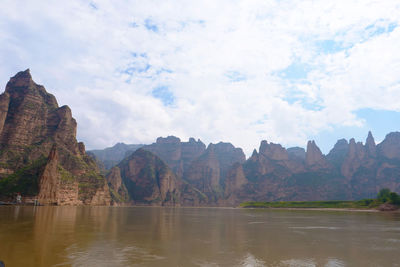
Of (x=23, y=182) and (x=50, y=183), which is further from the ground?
(x=23, y=182)

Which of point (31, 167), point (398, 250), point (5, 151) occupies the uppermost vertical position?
point (5, 151)

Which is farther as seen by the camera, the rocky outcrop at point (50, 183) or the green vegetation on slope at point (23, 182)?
the rocky outcrop at point (50, 183)

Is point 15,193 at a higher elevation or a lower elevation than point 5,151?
lower

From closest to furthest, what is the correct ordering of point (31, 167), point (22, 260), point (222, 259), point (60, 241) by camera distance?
point (22, 260) → point (222, 259) → point (60, 241) → point (31, 167)

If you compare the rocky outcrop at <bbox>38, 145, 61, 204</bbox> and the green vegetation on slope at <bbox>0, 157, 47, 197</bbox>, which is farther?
the rocky outcrop at <bbox>38, 145, 61, 204</bbox>

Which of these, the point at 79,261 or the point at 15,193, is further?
the point at 15,193

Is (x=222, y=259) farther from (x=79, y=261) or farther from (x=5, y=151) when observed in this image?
(x=5, y=151)

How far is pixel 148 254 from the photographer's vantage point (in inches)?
698

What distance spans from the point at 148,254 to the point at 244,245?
8.88m

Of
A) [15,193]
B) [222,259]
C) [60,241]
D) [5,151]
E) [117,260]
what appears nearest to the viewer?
[117,260]

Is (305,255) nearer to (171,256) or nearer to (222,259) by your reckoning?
(222,259)

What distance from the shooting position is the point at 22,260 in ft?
47.0

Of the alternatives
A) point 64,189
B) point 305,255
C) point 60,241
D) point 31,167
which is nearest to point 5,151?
point 31,167

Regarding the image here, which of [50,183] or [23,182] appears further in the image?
[50,183]
